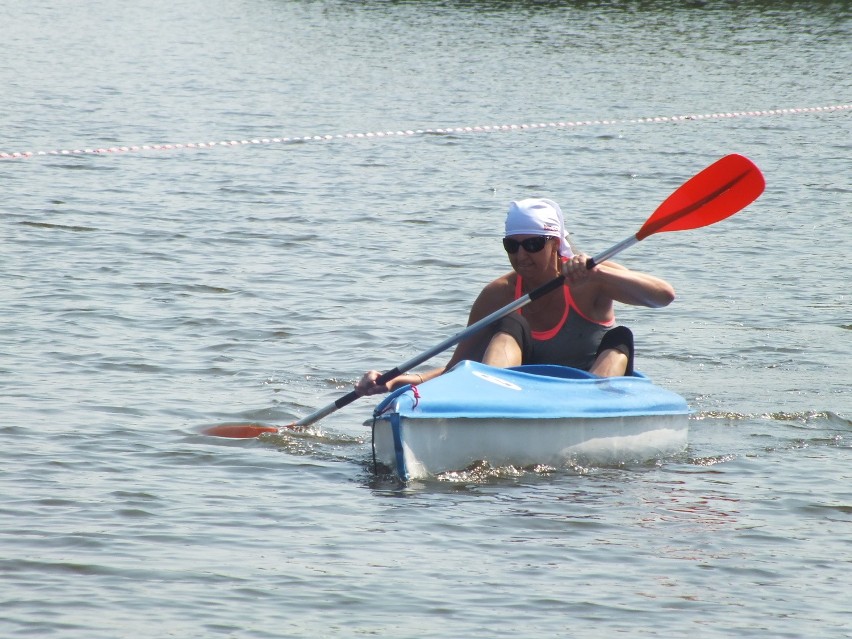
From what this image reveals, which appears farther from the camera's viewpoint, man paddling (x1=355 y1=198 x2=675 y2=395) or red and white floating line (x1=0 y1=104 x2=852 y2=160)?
red and white floating line (x1=0 y1=104 x2=852 y2=160)

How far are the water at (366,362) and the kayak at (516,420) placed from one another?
9 cm

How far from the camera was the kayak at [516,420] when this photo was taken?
241 inches

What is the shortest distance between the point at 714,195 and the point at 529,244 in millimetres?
1312

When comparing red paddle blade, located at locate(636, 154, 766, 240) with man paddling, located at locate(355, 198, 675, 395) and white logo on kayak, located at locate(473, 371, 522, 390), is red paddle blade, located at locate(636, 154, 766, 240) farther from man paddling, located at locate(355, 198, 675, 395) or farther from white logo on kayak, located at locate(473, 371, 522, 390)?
white logo on kayak, located at locate(473, 371, 522, 390)

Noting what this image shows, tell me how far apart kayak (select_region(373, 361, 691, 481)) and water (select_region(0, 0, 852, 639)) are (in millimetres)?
92

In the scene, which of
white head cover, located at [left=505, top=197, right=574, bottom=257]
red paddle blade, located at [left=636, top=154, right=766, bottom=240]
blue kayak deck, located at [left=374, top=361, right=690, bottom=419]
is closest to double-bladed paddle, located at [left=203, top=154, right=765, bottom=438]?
red paddle blade, located at [left=636, top=154, right=766, bottom=240]

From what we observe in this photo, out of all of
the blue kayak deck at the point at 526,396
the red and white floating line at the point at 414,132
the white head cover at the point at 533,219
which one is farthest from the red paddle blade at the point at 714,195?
the red and white floating line at the point at 414,132

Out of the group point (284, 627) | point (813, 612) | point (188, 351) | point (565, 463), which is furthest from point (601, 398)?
point (188, 351)

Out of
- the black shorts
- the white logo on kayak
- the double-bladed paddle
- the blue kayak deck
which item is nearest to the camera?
the blue kayak deck

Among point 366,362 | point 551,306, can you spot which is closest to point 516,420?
point 551,306

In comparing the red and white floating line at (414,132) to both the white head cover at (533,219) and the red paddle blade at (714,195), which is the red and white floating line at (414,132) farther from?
the white head cover at (533,219)

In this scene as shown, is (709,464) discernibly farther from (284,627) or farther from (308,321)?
(308,321)

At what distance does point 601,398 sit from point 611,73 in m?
19.1

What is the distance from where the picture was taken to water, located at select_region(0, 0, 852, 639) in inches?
201
